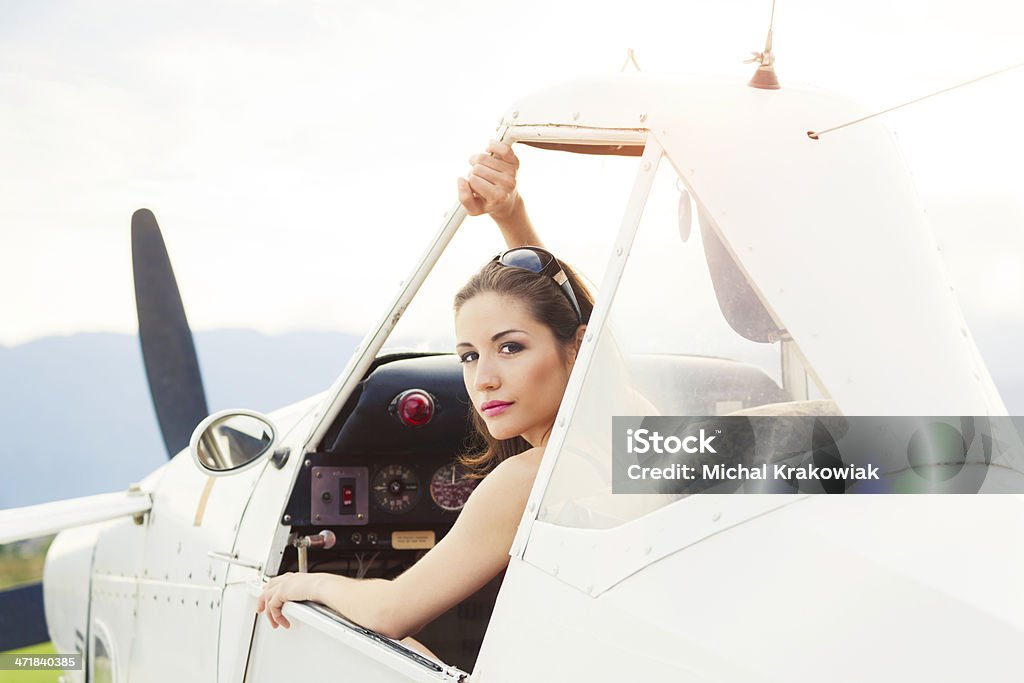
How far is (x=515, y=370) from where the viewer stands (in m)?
1.91

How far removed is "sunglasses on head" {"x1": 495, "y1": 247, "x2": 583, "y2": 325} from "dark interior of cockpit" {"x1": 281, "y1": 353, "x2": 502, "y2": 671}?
1094 millimetres

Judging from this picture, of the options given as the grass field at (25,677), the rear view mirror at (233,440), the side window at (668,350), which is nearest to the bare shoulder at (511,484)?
the side window at (668,350)

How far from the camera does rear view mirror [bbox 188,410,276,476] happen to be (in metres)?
2.60

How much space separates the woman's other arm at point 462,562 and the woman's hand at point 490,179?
21.0 inches

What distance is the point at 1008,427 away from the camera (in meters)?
1.46

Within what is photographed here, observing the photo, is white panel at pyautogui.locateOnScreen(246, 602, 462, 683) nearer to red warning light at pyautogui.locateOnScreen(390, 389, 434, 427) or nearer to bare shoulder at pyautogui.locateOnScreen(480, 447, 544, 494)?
bare shoulder at pyautogui.locateOnScreen(480, 447, 544, 494)

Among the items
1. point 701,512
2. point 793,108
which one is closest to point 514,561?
point 701,512

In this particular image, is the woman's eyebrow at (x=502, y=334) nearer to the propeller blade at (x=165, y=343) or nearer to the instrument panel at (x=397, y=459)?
the instrument panel at (x=397, y=459)

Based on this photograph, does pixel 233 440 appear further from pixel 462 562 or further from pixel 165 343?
pixel 165 343

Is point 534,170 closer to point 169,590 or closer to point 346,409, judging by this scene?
point 346,409

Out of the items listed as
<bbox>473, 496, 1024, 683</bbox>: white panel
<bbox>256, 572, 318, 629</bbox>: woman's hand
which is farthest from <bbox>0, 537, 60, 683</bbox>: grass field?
<bbox>473, 496, 1024, 683</bbox>: white panel

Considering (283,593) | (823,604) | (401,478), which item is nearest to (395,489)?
(401,478)

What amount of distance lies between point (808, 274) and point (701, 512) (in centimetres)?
42

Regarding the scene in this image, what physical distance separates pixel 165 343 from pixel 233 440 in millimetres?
3756
